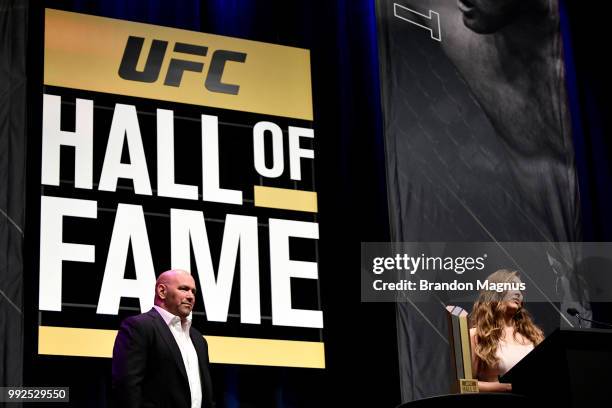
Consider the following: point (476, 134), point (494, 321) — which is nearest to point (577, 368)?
point (494, 321)

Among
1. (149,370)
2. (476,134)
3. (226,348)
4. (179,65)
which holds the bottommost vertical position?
(149,370)

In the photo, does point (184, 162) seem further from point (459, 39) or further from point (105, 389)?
point (459, 39)

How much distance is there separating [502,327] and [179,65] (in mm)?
2132

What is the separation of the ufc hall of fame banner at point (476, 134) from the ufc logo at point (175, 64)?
86cm

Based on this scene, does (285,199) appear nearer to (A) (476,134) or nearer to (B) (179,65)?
(B) (179,65)

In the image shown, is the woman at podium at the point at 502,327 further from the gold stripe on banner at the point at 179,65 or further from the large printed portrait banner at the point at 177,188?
the gold stripe on banner at the point at 179,65

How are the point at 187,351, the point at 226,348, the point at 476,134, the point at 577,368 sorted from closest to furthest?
the point at 577,368 → the point at 187,351 → the point at 226,348 → the point at 476,134

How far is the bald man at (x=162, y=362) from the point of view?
12.3 ft

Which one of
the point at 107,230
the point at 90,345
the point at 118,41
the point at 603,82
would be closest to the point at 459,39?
the point at 603,82

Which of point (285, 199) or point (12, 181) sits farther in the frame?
point (285, 199)

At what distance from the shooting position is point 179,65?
210 inches

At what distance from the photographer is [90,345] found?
15.1 ft

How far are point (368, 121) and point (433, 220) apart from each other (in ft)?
2.11

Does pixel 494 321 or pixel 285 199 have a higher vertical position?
pixel 285 199
